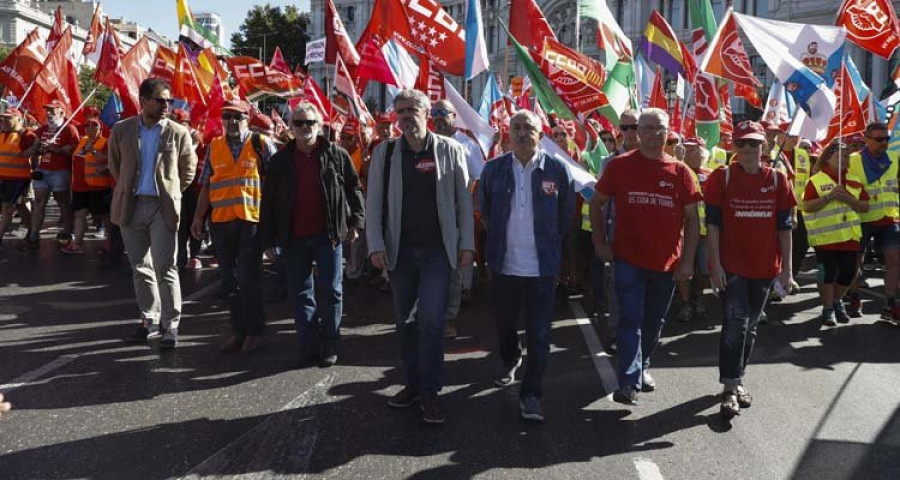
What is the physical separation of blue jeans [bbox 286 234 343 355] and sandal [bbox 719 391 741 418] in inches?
107

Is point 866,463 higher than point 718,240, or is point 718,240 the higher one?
point 718,240

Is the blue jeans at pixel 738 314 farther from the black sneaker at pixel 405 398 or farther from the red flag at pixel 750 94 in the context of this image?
the red flag at pixel 750 94

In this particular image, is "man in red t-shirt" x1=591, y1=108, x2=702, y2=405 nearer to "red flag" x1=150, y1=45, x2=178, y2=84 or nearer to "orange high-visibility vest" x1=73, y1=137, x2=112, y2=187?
"orange high-visibility vest" x1=73, y1=137, x2=112, y2=187

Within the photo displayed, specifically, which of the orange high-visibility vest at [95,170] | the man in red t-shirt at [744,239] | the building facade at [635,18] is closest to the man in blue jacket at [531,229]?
the man in red t-shirt at [744,239]

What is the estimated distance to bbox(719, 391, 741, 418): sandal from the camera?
438 centimetres

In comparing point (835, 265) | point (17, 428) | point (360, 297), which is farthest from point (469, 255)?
point (835, 265)

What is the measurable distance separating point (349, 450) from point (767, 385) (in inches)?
120

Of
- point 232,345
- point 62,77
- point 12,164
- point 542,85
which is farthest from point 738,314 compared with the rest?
point 62,77

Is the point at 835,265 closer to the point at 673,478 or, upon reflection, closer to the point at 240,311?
the point at 673,478

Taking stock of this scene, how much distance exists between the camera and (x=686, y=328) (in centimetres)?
689

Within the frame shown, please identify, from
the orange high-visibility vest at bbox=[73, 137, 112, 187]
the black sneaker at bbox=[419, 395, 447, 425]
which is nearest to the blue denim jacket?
the black sneaker at bbox=[419, 395, 447, 425]

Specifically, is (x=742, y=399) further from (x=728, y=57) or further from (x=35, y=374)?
(x=728, y=57)

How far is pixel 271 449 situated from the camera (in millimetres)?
3787

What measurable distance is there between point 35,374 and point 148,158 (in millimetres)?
1789
